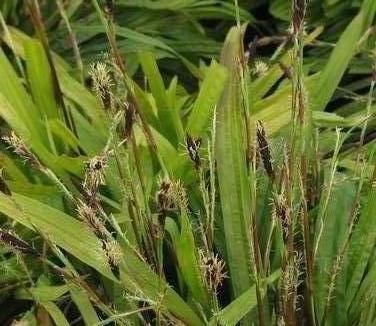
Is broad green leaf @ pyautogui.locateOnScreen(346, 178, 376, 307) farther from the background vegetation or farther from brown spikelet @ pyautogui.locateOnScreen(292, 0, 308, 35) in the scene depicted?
brown spikelet @ pyautogui.locateOnScreen(292, 0, 308, 35)

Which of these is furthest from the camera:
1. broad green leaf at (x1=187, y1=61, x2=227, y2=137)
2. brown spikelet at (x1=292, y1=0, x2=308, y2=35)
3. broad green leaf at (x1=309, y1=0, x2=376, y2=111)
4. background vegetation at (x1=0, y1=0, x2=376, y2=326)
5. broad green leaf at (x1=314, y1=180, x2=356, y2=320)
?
broad green leaf at (x1=309, y1=0, x2=376, y2=111)

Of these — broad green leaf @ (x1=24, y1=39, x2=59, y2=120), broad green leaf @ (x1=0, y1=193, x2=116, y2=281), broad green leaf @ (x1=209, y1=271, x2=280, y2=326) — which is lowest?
broad green leaf @ (x1=209, y1=271, x2=280, y2=326)

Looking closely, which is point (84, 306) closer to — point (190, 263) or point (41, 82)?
point (190, 263)

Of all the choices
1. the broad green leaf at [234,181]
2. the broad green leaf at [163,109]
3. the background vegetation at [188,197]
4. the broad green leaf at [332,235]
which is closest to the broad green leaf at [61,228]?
the background vegetation at [188,197]

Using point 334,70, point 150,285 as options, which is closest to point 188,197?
point 150,285

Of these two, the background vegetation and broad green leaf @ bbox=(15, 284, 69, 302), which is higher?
the background vegetation

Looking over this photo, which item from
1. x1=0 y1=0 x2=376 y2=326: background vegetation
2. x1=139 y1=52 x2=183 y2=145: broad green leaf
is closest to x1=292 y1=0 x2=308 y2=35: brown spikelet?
x1=0 y1=0 x2=376 y2=326: background vegetation

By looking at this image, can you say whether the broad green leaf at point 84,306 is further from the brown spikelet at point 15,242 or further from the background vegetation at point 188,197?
the brown spikelet at point 15,242

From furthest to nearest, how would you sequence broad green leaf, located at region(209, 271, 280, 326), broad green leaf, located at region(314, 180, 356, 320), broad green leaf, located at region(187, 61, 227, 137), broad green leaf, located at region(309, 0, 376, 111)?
broad green leaf, located at region(309, 0, 376, 111) → broad green leaf, located at region(187, 61, 227, 137) → broad green leaf, located at region(314, 180, 356, 320) → broad green leaf, located at region(209, 271, 280, 326)
